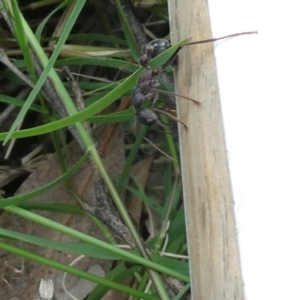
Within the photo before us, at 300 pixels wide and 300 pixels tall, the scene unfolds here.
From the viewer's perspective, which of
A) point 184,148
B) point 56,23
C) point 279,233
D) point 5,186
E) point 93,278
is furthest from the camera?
point 56,23

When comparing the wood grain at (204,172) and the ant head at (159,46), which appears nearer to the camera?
the wood grain at (204,172)

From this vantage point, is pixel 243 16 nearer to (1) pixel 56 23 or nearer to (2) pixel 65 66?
(2) pixel 65 66

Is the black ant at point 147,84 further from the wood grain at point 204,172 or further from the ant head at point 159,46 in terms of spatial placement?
the wood grain at point 204,172

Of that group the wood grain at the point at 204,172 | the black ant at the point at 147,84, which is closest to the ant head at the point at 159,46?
the black ant at the point at 147,84

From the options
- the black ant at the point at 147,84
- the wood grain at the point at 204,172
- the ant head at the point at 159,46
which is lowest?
the wood grain at the point at 204,172

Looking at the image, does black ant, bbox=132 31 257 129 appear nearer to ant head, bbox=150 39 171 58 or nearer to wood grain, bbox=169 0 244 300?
ant head, bbox=150 39 171 58

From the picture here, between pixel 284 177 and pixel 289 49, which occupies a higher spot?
pixel 289 49

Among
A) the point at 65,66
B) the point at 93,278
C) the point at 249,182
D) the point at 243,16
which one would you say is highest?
the point at 65,66

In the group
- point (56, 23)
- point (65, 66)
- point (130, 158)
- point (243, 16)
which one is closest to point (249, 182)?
point (243, 16)
